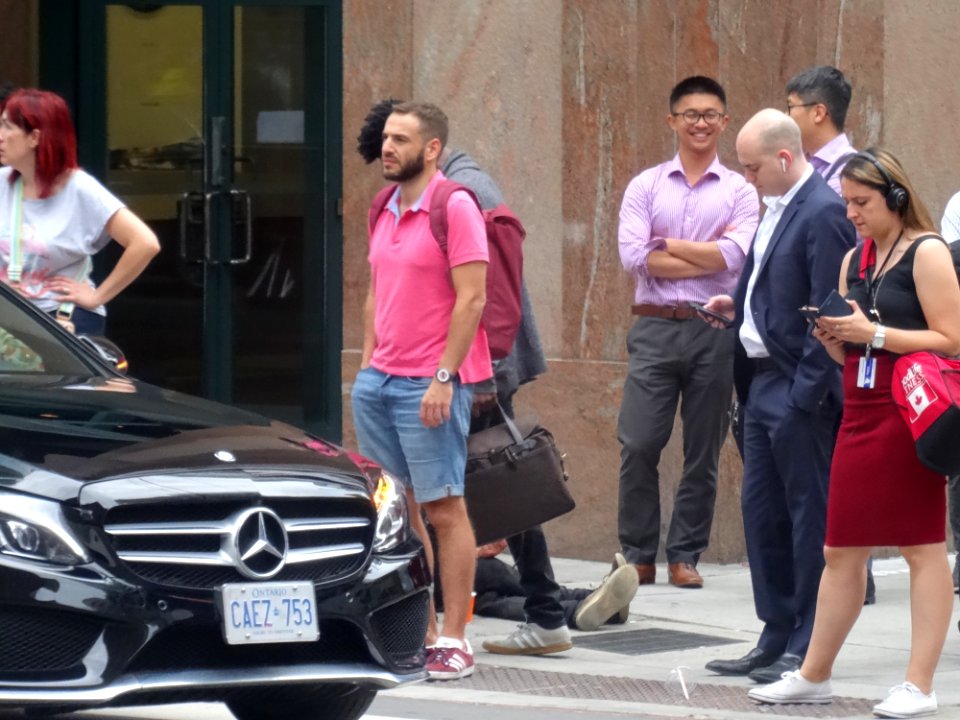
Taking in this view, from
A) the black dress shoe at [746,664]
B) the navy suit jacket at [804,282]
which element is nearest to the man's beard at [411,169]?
the navy suit jacket at [804,282]

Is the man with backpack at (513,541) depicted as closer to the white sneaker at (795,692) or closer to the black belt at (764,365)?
the black belt at (764,365)

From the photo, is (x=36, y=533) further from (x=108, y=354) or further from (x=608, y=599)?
(x=608, y=599)

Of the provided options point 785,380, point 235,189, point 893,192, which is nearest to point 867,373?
point 893,192

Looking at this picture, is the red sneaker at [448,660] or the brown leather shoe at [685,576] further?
the brown leather shoe at [685,576]

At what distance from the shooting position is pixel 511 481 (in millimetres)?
7520

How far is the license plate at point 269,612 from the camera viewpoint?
530cm

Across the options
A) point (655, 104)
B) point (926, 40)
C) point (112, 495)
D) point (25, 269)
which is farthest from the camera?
point (926, 40)

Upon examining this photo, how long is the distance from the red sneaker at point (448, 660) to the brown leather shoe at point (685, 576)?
242cm

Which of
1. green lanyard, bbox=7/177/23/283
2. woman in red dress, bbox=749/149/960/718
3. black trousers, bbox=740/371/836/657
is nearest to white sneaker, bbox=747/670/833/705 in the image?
woman in red dress, bbox=749/149/960/718

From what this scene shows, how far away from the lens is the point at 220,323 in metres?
11.7

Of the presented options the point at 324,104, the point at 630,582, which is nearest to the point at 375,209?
the point at 630,582

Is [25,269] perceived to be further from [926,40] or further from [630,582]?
[926,40]

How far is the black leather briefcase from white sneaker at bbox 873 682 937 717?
1471 mm

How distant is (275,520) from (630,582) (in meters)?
2.96
